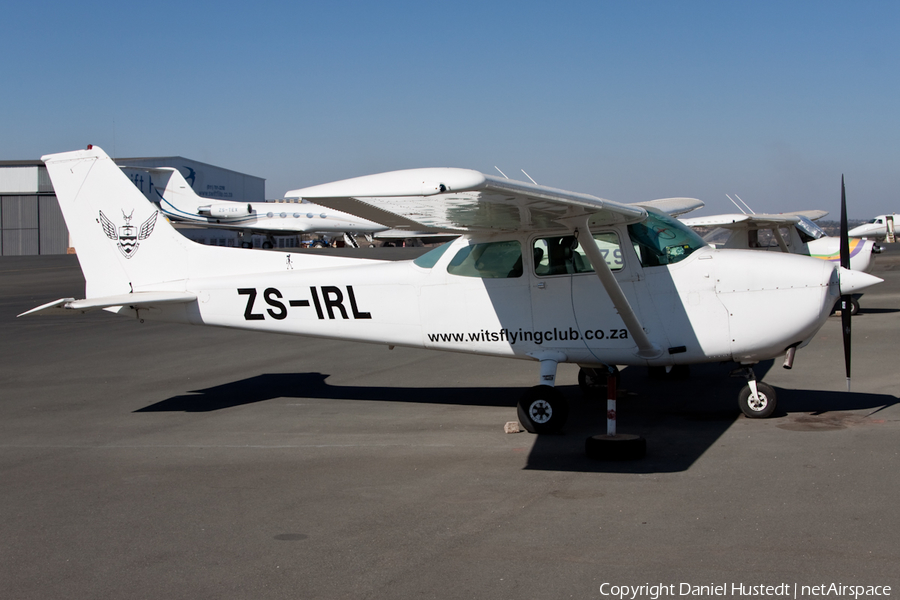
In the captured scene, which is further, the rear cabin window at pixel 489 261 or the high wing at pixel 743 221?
the high wing at pixel 743 221

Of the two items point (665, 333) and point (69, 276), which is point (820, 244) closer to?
point (665, 333)

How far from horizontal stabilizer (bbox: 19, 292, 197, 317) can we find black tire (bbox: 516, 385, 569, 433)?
4.27m

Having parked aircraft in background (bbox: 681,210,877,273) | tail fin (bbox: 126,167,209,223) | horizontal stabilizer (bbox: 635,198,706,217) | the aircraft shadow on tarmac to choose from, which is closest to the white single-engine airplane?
the aircraft shadow on tarmac

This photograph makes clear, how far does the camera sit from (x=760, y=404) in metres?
7.44

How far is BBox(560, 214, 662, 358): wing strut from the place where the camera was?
6.70 meters

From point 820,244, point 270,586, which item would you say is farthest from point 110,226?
point 820,244

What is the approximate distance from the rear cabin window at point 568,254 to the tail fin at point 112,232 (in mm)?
4418

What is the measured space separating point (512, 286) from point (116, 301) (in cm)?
454

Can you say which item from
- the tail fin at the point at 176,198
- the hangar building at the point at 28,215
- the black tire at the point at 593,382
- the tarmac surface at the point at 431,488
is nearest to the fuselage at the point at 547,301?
the tarmac surface at the point at 431,488

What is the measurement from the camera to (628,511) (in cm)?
491

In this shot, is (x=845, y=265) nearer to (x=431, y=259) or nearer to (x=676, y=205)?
(x=431, y=259)

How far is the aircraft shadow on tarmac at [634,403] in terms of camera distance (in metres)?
6.35

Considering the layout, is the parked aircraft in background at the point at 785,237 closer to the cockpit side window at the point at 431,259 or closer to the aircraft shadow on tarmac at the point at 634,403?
the aircraft shadow on tarmac at the point at 634,403

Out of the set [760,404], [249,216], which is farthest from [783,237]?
[249,216]
